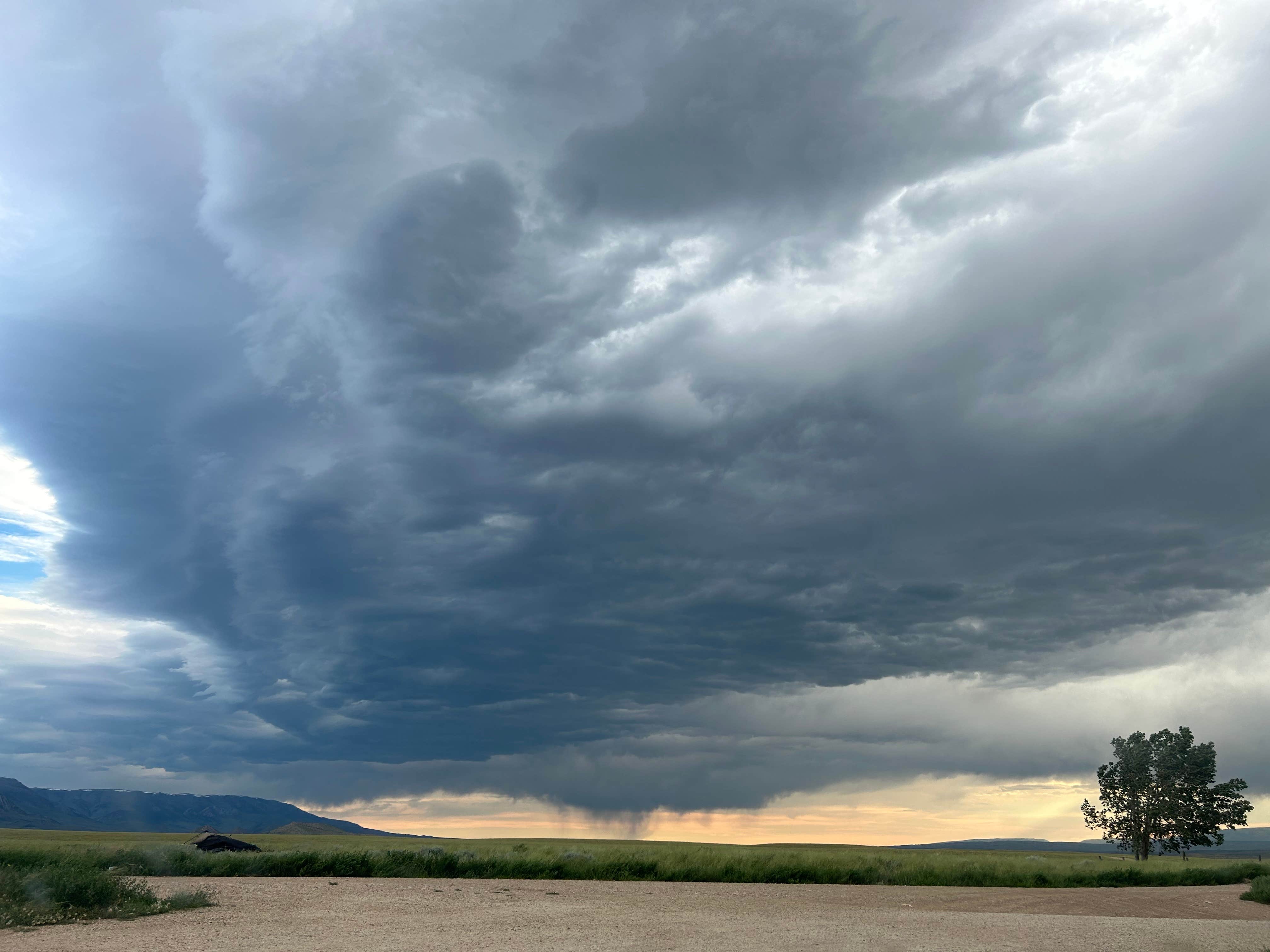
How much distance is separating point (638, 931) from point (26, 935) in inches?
517

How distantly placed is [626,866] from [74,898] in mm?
23073

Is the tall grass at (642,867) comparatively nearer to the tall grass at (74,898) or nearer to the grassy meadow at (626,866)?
the grassy meadow at (626,866)

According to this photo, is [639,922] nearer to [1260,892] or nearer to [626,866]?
[626,866]

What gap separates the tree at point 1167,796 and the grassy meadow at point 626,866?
2873 centimetres

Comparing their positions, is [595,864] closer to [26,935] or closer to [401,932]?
[401,932]

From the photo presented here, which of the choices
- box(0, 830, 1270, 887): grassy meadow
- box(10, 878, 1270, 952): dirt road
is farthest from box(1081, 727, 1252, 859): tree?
box(10, 878, 1270, 952): dirt road

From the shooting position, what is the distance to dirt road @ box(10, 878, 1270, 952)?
18.7 m

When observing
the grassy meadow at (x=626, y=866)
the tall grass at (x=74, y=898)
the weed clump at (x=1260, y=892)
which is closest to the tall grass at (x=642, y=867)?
the grassy meadow at (x=626, y=866)

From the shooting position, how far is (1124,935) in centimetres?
2203

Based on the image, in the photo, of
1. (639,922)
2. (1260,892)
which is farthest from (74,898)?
(1260,892)

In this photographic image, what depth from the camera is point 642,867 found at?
129ft

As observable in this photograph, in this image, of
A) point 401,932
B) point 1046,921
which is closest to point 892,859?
point 1046,921

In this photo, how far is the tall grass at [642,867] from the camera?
3412cm

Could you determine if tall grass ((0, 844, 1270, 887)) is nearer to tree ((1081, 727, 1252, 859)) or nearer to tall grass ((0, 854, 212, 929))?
tall grass ((0, 854, 212, 929))
